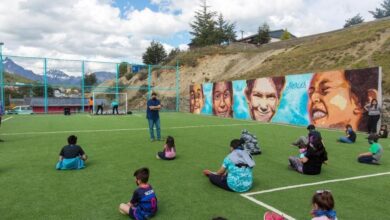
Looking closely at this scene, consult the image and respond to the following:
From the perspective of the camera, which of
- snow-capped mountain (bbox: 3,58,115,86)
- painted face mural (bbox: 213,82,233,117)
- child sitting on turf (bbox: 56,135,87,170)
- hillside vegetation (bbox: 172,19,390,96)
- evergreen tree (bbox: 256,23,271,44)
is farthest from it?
evergreen tree (bbox: 256,23,271,44)

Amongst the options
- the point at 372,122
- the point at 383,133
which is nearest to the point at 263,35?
the point at 372,122

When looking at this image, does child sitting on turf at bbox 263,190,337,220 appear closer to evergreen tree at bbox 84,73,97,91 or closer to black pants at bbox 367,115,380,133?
black pants at bbox 367,115,380,133

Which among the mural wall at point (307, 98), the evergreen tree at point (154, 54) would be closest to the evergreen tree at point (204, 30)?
the evergreen tree at point (154, 54)

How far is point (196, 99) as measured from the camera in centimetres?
3347

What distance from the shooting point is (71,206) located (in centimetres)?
537

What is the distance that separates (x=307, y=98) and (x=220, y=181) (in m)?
14.6

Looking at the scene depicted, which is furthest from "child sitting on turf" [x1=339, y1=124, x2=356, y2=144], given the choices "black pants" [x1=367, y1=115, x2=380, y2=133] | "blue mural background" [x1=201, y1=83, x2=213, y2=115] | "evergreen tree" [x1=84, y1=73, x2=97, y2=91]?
"evergreen tree" [x1=84, y1=73, x2=97, y2=91]

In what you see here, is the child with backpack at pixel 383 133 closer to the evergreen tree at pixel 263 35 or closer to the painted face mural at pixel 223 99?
the painted face mural at pixel 223 99

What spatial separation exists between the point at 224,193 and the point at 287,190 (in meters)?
1.23

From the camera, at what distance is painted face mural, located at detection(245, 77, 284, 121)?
22234 millimetres

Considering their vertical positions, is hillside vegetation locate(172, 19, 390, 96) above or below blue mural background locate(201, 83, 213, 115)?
above

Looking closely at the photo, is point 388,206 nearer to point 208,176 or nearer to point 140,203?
point 208,176

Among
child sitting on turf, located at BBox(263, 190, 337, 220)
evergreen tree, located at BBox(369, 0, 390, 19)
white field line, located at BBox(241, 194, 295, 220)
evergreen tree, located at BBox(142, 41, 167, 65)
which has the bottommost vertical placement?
white field line, located at BBox(241, 194, 295, 220)

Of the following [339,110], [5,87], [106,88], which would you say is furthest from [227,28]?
[339,110]
